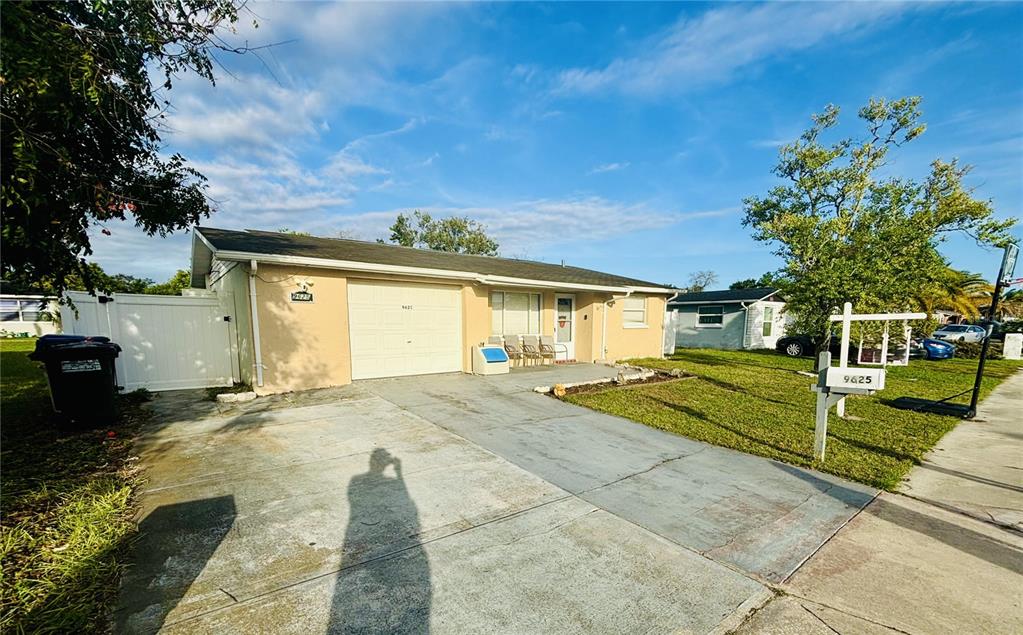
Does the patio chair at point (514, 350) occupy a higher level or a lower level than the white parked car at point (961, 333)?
higher

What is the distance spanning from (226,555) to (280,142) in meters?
7.80

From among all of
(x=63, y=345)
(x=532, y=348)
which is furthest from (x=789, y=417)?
(x=63, y=345)

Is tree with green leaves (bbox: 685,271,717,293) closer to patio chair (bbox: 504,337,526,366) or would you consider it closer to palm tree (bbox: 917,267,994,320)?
palm tree (bbox: 917,267,994,320)

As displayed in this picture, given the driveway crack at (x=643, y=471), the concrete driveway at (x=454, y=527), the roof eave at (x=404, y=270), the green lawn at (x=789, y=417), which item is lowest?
the green lawn at (x=789, y=417)

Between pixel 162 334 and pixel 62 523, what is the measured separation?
665 cm

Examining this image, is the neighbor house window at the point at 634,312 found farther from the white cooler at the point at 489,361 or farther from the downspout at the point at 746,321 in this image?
the downspout at the point at 746,321

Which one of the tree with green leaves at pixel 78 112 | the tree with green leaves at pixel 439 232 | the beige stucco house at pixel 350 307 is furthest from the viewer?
the tree with green leaves at pixel 439 232

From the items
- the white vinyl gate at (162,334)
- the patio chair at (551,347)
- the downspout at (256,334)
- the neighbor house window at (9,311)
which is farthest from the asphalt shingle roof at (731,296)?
the neighbor house window at (9,311)

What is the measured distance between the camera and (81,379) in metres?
5.30

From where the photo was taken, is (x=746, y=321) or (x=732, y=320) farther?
(x=732, y=320)

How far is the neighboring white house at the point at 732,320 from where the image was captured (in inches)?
853

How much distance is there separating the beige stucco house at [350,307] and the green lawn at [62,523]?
8.70 feet

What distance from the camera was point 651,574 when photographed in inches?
106

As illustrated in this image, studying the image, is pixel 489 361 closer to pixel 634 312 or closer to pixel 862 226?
pixel 634 312
